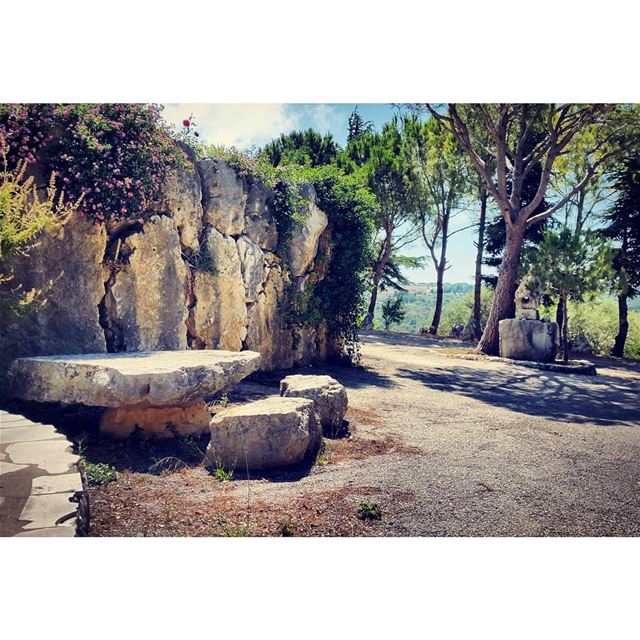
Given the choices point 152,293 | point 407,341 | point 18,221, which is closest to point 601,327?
point 407,341

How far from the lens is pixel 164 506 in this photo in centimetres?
404

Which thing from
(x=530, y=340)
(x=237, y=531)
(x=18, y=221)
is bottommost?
(x=237, y=531)

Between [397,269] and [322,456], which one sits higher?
[397,269]

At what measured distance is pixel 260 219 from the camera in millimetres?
8414

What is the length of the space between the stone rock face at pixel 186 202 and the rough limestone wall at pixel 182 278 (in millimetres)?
13

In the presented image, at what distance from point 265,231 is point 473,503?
5529mm

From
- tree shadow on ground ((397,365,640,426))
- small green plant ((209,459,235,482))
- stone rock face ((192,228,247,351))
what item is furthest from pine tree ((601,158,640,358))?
small green plant ((209,459,235,482))

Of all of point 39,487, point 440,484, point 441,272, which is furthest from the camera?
point 441,272

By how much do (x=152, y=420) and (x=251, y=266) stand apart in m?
3.40

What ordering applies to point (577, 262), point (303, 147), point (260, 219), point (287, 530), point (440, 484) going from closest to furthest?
1. point (287, 530)
2. point (440, 484)
3. point (260, 219)
4. point (577, 262)
5. point (303, 147)

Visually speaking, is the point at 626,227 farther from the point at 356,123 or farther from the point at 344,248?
the point at 356,123
